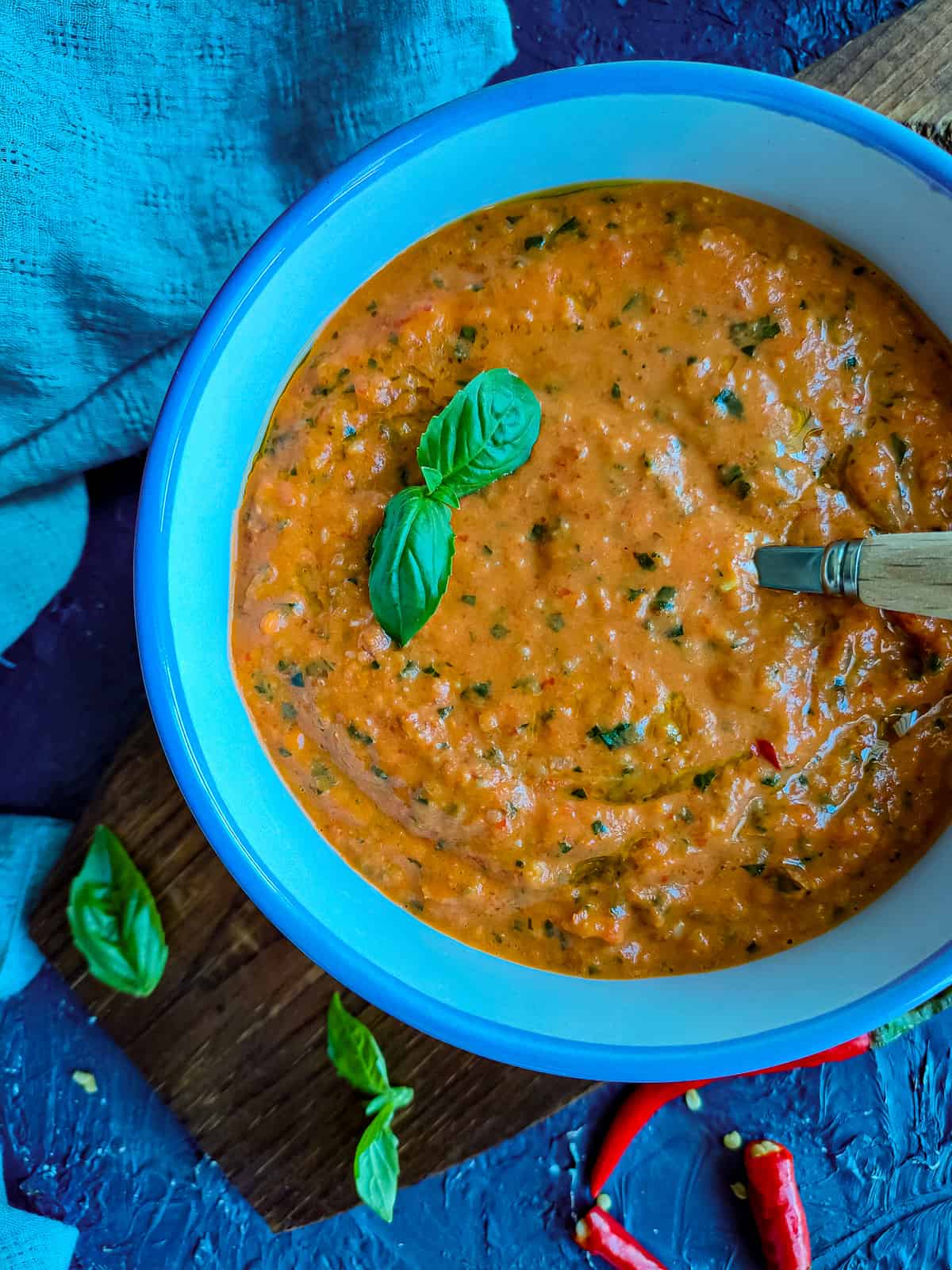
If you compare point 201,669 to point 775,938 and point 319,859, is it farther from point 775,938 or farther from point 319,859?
point 775,938

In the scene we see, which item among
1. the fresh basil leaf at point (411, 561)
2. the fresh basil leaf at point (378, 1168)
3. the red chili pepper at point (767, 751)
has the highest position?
the fresh basil leaf at point (411, 561)

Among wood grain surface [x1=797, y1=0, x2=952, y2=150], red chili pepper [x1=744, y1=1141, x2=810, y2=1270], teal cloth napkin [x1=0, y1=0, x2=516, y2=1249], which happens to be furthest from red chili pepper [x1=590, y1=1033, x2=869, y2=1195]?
wood grain surface [x1=797, y1=0, x2=952, y2=150]

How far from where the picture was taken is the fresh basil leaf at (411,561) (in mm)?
1814

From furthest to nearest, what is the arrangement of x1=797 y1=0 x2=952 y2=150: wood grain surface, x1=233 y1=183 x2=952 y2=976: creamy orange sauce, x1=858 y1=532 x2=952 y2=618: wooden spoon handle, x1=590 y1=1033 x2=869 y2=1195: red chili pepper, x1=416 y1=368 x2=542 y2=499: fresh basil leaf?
x1=590 y1=1033 x2=869 y2=1195: red chili pepper < x1=797 y1=0 x2=952 y2=150: wood grain surface < x1=233 y1=183 x2=952 y2=976: creamy orange sauce < x1=416 y1=368 x2=542 y2=499: fresh basil leaf < x1=858 y1=532 x2=952 y2=618: wooden spoon handle

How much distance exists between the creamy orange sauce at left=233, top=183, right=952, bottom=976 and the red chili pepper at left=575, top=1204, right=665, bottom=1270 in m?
1.03

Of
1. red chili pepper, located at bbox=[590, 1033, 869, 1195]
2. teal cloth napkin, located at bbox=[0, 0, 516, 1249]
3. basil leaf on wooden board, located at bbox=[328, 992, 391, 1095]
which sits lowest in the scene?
red chili pepper, located at bbox=[590, 1033, 869, 1195]

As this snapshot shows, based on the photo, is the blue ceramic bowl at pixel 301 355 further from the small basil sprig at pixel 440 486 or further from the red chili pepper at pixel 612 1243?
the red chili pepper at pixel 612 1243

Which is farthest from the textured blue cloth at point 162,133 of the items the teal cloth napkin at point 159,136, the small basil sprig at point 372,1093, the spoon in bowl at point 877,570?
the small basil sprig at point 372,1093

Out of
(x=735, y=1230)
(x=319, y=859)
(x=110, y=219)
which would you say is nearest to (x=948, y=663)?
(x=319, y=859)

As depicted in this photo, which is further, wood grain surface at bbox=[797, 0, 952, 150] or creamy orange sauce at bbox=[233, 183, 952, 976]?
wood grain surface at bbox=[797, 0, 952, 150]

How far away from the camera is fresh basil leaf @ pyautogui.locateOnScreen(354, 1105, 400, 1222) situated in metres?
2.49

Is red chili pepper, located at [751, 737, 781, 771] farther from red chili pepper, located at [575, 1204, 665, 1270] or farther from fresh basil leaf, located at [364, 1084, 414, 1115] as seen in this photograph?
red chili pepper, located at [575, 1204, 665, 1270]

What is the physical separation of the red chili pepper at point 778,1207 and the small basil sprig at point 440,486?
1.71 meters

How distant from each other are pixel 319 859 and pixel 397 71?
5.52 ft
